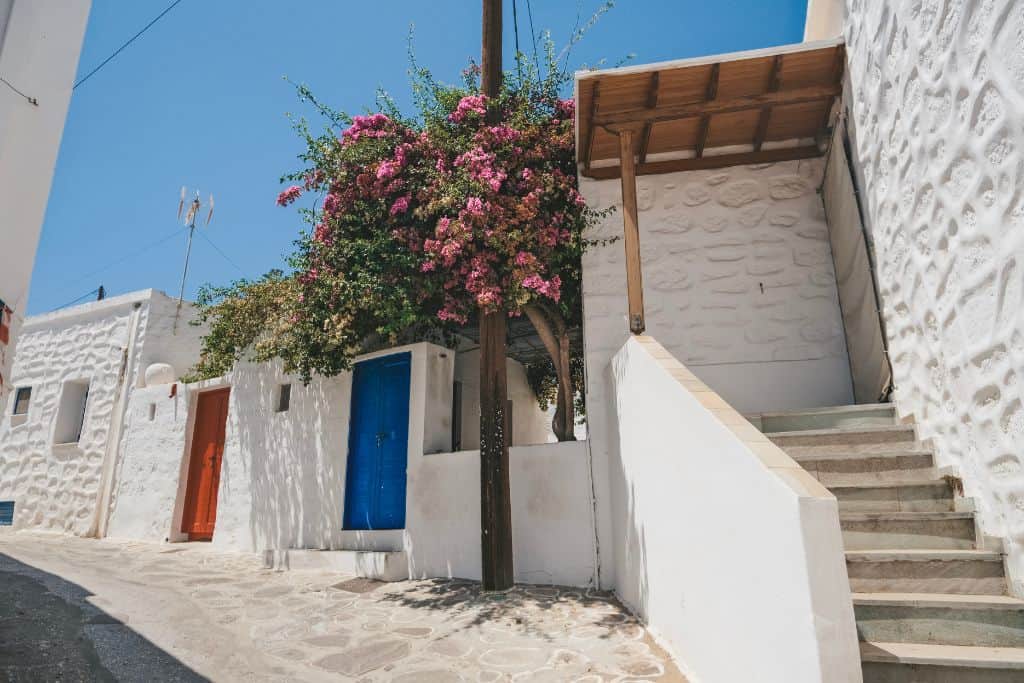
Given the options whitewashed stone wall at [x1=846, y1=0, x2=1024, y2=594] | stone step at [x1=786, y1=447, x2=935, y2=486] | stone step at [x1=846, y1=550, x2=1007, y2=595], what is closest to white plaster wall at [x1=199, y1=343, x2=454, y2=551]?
stone step at [x1=786, y1=447, x2=935, y2=486]

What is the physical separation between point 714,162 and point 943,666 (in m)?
4.96

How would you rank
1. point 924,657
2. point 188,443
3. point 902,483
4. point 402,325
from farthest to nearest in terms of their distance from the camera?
point 188,443 < point 402,325 < point 902,483 < point 924,657

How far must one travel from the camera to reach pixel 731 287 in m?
5.68

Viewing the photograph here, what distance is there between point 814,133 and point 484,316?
3687 mm

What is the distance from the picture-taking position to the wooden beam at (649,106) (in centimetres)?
483

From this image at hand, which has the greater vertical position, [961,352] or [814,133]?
[814,133]

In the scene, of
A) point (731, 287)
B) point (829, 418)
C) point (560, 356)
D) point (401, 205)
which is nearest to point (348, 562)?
point (560, 356)

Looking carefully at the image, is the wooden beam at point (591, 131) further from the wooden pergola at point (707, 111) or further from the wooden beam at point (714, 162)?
the wooden beam at point (714, 162)

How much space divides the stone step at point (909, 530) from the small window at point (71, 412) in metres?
11.9

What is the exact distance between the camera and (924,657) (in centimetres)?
209

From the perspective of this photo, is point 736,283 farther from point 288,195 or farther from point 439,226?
point 288,195

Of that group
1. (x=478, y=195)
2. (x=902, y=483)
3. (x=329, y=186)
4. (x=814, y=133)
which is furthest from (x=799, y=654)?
(x=329, y=186)

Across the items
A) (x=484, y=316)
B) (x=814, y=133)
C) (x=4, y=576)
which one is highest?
(x=814, y=133)

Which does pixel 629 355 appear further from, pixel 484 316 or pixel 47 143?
pixel 47 143
